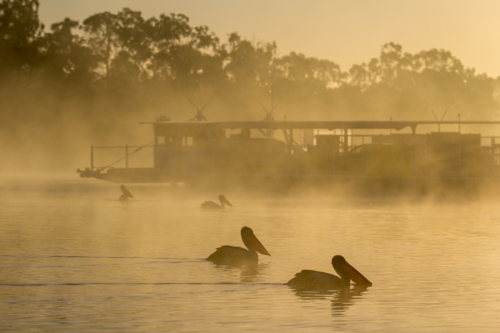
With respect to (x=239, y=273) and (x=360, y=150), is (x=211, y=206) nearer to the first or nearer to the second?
(x=360, y=150)

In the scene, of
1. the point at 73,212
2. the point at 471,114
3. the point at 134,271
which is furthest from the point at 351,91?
the point at 134,271

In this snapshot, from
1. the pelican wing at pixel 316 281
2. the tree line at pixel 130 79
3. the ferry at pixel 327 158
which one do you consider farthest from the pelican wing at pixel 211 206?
the tree line at pixel 130 79

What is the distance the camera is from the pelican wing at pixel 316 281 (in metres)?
13.7

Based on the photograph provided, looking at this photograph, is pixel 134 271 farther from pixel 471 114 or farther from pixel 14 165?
pixel 471 114

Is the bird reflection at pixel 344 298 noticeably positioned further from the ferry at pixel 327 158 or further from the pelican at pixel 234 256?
the ferry at pixel 327 158

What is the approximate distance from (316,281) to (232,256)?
11.2 feet

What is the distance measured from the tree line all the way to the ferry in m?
34.5

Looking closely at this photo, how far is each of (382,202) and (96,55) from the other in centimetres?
6099

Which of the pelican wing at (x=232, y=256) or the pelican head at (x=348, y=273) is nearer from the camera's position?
the pelican head at (x=348, y=273)

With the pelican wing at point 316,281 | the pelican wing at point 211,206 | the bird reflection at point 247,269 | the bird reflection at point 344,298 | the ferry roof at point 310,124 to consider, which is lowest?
the bird reflection at point 344,298

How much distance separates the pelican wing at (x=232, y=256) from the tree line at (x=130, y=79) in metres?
69.9

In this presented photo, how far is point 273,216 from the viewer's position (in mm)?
31000

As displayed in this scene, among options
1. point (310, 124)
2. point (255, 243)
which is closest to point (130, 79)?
point (310, 124)

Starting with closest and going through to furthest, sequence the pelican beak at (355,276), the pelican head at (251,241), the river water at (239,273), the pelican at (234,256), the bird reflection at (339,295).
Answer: the river water at (239,273) → the bird reflection at (339,295) → the pelican beak at (355,276) → the pelican at (234,256) → the pelican head at (251,241)
